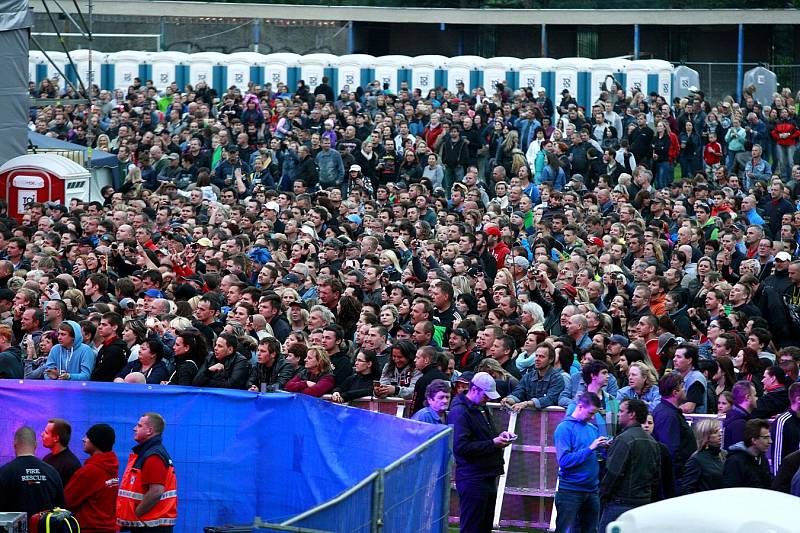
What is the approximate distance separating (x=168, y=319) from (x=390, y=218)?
25.6 ft

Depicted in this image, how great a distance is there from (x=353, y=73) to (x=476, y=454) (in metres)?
28.1

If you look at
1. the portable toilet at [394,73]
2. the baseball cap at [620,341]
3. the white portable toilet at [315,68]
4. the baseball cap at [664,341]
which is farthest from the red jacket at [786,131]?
the baseball cap at [620,341]

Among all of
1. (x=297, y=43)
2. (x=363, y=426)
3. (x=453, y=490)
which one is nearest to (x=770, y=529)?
(x=363, y=426)

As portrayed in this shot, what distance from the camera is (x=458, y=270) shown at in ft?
55.4

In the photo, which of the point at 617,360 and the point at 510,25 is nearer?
the point at 617,360

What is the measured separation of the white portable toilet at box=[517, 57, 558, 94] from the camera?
37.2 metres

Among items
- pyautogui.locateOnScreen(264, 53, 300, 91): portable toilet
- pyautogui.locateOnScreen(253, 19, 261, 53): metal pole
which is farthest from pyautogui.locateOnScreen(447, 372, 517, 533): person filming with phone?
pyautogui.locateOnScreen(253, 19, 261, 53): metal pole

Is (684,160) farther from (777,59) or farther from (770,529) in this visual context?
(770,529)

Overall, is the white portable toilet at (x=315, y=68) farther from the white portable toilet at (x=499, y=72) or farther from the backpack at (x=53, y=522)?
the backpack at (x=53, y=522)

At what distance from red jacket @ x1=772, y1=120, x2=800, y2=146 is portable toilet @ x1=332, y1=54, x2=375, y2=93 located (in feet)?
39.3

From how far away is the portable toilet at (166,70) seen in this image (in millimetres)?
38750

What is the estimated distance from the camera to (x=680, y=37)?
47.2 m

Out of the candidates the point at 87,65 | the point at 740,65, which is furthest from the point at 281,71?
the point at 740,65

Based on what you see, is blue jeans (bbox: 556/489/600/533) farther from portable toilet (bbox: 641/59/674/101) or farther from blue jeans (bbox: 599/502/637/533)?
portable toilet (bbox: 641/59/674/101)
